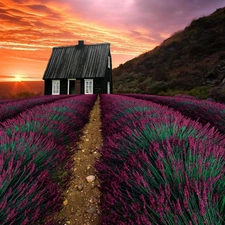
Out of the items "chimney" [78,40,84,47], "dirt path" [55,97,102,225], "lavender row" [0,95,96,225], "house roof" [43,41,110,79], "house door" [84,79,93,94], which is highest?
"chimney" [78,40,84,47]

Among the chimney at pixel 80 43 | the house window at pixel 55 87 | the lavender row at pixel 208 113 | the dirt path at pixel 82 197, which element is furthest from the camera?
the chimney at pixel 80 43

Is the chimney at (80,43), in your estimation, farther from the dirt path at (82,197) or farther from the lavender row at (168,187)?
the lavender row at (168,187)

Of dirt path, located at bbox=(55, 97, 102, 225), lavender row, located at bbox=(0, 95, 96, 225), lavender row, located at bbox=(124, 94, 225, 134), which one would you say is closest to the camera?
lavender row, located at bbox=(0, 95, 96, 225)

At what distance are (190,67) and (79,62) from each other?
1495 centimetres

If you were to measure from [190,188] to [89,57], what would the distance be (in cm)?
2083

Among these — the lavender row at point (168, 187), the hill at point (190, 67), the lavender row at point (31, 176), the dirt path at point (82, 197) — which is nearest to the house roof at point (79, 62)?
the hill at point (190, 67)

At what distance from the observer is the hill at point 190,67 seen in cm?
1596

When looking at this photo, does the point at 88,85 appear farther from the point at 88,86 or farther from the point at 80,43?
the point at 80,43

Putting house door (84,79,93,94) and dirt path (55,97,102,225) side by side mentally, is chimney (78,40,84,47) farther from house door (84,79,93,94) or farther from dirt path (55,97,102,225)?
dirt path (55,97,102,225)

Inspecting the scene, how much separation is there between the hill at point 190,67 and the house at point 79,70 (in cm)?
599

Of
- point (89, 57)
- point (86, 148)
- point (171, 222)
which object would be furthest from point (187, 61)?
point (171, 222)

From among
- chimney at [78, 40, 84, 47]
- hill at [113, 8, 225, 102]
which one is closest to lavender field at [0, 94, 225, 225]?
hill at [113, 8, 225, 102]

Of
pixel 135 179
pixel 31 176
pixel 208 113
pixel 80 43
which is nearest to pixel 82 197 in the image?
pixel 31 176

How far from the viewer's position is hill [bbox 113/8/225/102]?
16.0 metres
